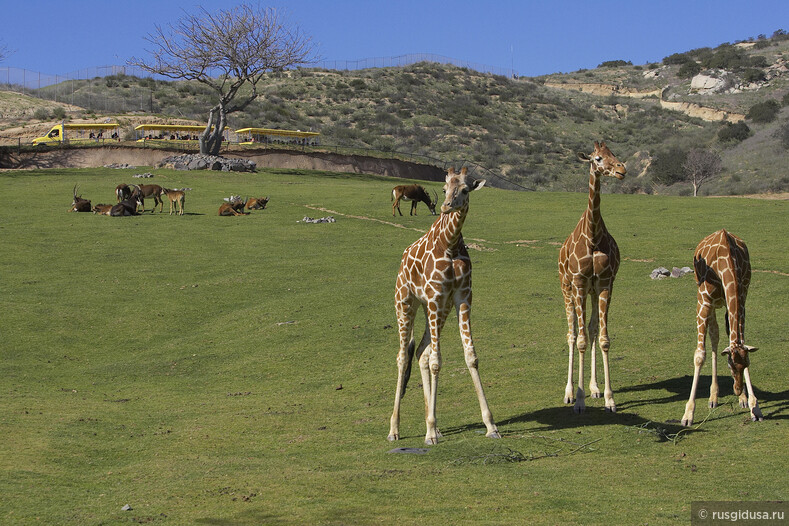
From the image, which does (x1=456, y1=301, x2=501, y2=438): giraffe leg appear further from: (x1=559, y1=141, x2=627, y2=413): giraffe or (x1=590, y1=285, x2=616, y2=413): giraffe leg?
(x1=590, y1=285, x2=616, y2=413): giraffe leg

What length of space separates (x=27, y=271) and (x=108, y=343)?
9.05 metres

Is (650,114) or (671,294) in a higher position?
(650,114)

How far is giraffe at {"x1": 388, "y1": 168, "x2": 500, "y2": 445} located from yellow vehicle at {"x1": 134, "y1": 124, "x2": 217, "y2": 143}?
56801 millimetres

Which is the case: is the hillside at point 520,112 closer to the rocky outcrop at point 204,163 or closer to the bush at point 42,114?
the bush at point 42,114

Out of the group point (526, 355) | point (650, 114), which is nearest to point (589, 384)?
point (526, 355)

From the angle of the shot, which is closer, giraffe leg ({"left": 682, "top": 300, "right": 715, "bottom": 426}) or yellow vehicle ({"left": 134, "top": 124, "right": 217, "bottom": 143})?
giraffe leg ({"left": 682, "top": 300, "right": 715, "bottom": 426})

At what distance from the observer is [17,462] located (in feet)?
33.9

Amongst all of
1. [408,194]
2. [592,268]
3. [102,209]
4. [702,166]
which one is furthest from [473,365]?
[702,166]

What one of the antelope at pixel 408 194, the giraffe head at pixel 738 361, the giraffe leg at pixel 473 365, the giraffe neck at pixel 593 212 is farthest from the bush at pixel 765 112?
the giraffe leg at pixel 473 365

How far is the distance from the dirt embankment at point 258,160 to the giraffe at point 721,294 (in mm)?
52602

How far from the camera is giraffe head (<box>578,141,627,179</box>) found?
11133 millimetres

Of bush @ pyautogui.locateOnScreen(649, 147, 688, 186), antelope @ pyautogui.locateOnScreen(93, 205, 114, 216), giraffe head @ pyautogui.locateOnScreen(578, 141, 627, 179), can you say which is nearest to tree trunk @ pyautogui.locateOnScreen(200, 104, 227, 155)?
antelope @ pyautogui.locateOnScreen(93, 205, 114, 216)

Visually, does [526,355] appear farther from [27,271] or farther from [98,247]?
[98,247]

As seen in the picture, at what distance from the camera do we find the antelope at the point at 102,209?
38.2m
